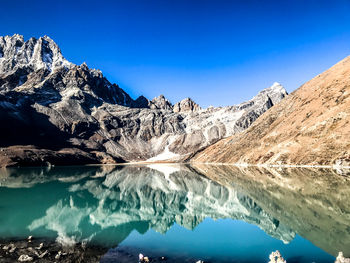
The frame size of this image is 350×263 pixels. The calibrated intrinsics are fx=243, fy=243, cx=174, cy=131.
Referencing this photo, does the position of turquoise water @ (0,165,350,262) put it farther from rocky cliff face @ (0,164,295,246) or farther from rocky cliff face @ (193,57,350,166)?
rocky cliff face @ (193,57,350,166)

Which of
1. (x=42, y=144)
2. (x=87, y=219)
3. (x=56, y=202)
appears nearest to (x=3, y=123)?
(x=42, y=144)

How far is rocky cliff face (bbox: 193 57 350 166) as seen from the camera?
89688mm

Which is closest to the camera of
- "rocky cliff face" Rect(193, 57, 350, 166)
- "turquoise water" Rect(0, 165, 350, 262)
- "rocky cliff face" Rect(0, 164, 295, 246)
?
"turquoise water" Rect(0, 165, 350, 262)

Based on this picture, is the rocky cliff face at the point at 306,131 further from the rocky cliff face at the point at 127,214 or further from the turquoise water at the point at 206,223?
the rocky cliff face at the point at 127,214

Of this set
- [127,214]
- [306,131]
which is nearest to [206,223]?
[127,214]

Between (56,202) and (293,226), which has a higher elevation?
(56,202)

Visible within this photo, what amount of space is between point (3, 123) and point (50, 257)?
678 ft

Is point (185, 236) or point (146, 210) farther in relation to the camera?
point (146, 210)

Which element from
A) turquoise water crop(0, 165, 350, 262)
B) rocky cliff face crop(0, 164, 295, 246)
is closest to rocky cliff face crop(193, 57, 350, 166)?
turquoise water crop(0, 165, 350, 262)

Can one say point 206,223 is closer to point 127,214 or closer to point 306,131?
point 127,214

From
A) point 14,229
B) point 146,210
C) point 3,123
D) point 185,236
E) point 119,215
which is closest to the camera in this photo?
point 185,236

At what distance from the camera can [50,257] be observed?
1684 cm

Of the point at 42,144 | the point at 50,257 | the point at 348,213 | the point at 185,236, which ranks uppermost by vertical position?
the point at 42,144

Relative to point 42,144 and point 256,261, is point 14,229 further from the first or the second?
point 42,144
